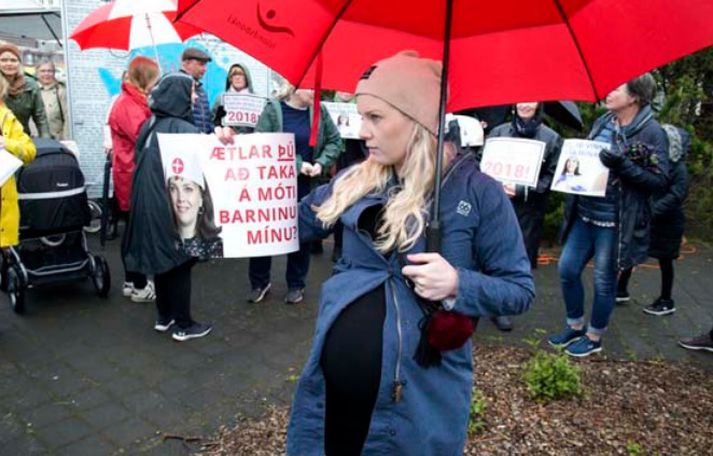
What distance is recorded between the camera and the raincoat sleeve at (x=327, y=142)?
17.9 feet

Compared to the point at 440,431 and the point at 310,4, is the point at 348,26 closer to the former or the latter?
the point at 310,4

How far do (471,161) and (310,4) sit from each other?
2.46 ft

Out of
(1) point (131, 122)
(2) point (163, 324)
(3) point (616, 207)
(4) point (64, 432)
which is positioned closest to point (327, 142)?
(1) point (131, 122)

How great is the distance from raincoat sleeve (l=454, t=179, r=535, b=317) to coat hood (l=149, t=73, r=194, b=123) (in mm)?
3077

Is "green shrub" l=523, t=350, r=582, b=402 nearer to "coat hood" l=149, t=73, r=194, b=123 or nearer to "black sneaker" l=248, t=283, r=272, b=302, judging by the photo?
"black sneaker" l=248, t=283, r=272, b=302

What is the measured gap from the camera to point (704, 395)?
395cm

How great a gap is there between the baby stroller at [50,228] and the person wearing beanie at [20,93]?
174cm

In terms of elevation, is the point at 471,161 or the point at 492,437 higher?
the point at 471,161

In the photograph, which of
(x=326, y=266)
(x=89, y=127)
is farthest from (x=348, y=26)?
(x=89, y=127)

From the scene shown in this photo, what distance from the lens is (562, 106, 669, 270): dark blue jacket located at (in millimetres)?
3990

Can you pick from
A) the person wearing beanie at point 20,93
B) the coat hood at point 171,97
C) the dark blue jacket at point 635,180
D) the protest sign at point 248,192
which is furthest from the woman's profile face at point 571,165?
the person wearing beanie at point 20,93

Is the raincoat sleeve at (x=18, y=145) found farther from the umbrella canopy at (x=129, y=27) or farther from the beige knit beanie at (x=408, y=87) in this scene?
the beige knit beanie at (x=408, y=87)

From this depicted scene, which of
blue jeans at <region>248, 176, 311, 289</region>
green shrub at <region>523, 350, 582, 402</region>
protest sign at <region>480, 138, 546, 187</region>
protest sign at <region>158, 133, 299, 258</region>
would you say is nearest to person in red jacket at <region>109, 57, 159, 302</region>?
blue jeans at <region>248, 176, 311, 289</region>

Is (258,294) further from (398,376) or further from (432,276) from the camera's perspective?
(432,276)
